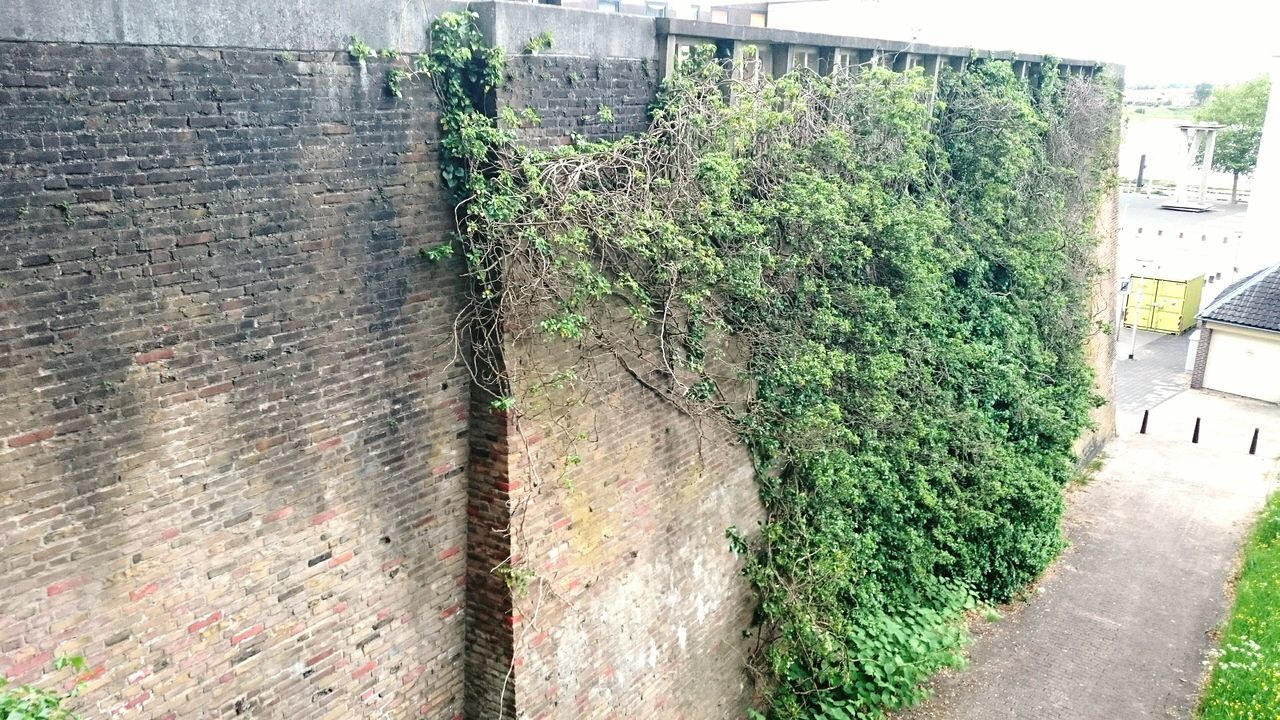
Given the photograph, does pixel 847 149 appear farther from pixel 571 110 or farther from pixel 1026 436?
pixel 1026 436

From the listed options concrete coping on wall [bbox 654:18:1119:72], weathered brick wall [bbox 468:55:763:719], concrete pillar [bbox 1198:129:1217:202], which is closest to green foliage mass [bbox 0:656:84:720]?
weathered brick wall [bbox 468:55:763:719]

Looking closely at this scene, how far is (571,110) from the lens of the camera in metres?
6.73

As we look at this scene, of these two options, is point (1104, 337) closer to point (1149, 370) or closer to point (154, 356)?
point (1149, 370)

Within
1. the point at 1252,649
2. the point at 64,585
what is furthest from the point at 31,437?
the point at 1252,649

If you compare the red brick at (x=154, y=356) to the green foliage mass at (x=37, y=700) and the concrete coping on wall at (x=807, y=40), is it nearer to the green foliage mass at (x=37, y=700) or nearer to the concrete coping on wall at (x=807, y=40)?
the green foliage mass at (x=37, y=700)

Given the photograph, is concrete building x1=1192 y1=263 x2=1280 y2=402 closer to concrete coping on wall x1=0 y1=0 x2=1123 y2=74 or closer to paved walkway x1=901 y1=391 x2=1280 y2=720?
paved walkway x1=901 y1=391 x2=1280 y2=720

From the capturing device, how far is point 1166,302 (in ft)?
87.1

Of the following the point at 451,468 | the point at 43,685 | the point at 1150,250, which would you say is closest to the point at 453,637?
the point at 451,468

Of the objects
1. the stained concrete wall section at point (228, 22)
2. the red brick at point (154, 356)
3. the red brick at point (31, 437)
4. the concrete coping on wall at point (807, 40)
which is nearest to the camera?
the stained concrete wall section at point (228, 22)

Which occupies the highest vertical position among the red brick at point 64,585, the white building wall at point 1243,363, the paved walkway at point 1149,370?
the red brick at point 64,585

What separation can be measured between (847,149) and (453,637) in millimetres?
5397

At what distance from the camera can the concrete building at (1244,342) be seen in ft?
67.7

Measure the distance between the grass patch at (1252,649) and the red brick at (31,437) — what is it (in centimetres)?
1007

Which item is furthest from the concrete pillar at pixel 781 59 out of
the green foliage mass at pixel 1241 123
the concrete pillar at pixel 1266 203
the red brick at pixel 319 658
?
the green foliage mass at pixel 1241 123
